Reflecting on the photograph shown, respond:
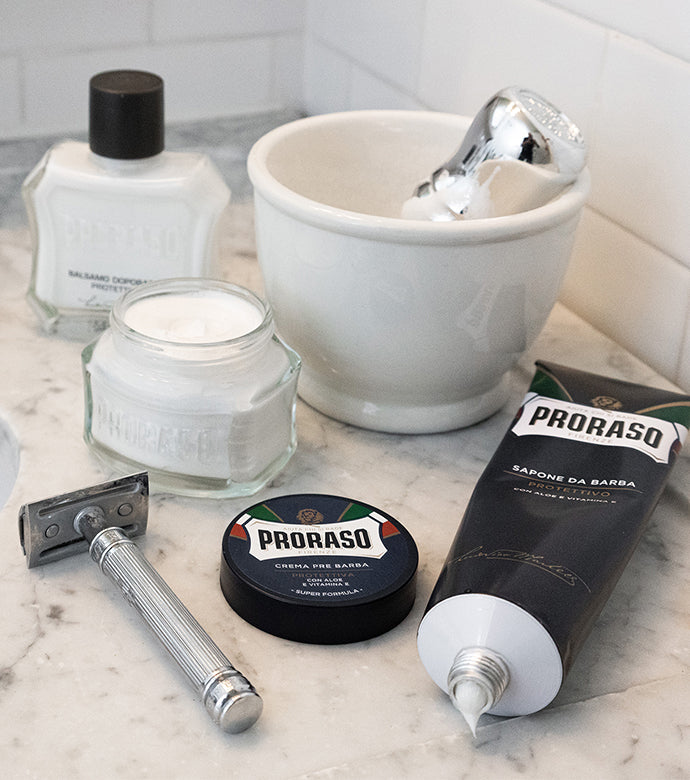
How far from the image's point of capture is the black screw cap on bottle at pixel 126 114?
0.69m

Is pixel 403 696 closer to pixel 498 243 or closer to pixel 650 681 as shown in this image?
pixel 650 681

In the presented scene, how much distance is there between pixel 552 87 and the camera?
0.77 metres

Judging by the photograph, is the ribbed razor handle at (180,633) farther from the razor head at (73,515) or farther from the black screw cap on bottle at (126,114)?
the black screw cap on bottle at (126,114)

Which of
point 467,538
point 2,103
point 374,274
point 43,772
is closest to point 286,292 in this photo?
point 374,274

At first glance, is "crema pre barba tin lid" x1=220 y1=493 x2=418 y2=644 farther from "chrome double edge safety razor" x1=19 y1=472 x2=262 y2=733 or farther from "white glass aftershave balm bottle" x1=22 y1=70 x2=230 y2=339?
"white glass aftershave balm bottle" x1=22 y1=70 x2=230 y2=339

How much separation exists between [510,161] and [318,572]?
0.90 ft

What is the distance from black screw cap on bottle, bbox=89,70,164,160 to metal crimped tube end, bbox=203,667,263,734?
1.33 ft

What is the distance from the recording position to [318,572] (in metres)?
0.50

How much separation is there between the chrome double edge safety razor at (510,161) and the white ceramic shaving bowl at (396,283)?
0.02 m

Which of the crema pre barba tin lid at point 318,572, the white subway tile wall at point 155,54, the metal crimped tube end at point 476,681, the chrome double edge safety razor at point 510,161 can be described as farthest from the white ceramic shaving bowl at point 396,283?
the white subway tile wall at point 155,54

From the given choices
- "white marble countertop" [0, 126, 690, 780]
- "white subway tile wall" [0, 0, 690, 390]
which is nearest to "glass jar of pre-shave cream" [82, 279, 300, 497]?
"white marble countertop" [0, 126, 690, 780]

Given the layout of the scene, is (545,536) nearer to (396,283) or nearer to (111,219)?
(396,283)

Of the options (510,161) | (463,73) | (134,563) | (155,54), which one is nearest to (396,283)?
(510,161)

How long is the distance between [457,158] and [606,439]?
0.20 metres
